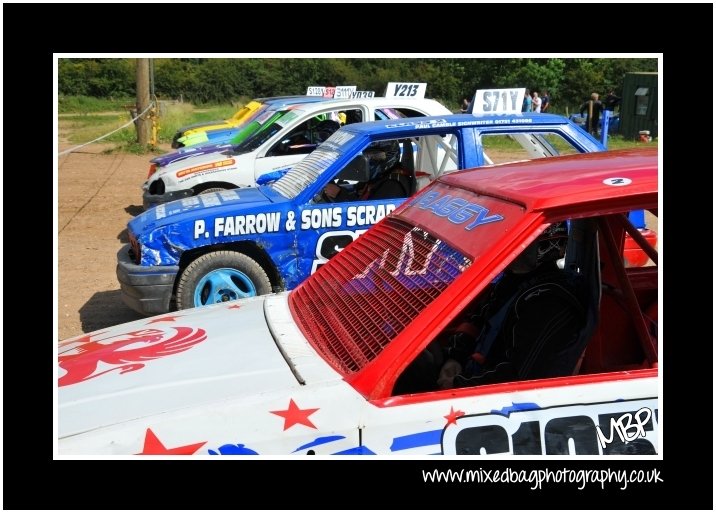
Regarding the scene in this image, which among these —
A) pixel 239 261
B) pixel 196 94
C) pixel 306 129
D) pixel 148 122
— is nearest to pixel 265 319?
pixel 239 261

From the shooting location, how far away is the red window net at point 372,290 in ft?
8.43

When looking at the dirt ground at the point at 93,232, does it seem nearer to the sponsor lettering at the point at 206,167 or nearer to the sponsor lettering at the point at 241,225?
the sponsor lettering at the point at 206,167

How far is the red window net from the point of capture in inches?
101

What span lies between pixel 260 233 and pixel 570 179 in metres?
3.52

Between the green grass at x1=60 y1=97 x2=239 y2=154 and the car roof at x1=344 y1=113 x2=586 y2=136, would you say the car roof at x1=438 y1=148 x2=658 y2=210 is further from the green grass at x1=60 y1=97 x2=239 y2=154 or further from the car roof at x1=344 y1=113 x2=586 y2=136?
the green grass at x1=60 y1=97 x2=239 y2=154

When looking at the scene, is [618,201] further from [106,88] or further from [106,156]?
[106,88]

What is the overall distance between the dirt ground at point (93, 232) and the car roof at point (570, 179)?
2.18 meters

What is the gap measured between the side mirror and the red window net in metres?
3.00

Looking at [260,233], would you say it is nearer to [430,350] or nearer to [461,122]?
[461,122]

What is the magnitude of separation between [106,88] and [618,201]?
22622mm

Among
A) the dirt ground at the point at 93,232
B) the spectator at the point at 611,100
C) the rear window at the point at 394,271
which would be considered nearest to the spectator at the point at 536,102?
the spectator at the point at 611,100

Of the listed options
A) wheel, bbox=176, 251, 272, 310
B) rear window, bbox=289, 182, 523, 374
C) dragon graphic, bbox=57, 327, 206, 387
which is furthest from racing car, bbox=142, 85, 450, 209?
dragon graphic, bbox=57, 327, 206, 387

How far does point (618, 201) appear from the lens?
2.55 metres

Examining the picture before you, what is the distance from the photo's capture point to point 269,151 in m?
10.3
